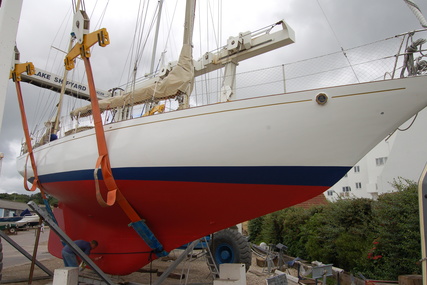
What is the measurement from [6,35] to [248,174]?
2495 mm

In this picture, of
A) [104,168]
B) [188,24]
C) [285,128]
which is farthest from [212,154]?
[188,24]

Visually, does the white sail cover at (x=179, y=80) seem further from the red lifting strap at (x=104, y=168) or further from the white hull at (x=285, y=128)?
the white hull at (x=285, y=128)

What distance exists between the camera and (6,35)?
254 cm

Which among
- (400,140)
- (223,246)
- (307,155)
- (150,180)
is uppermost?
(400,140)

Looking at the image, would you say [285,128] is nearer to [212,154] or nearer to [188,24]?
[212,154]

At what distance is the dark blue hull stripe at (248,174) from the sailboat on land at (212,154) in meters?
0.01

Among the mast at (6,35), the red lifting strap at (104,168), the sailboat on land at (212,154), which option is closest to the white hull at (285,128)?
the sailboat on land at (212,154)

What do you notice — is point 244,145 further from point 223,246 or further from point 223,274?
point 223,246

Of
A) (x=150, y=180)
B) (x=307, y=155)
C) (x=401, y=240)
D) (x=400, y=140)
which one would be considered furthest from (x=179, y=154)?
(x=400, y=140)

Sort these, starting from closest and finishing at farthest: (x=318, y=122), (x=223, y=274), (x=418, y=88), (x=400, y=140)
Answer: (x=418, y=88)
(x=318, y=122)
(x=223, y=274)
(x=400, y=140)

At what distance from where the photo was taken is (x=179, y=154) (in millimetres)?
3174

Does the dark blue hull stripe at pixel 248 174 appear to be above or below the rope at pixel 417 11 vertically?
below

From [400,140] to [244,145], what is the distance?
11.7 metres

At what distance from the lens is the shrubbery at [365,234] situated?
188 inches
